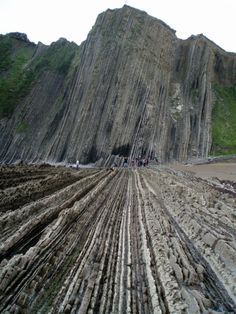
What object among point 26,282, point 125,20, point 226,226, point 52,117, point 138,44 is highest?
point 125,20

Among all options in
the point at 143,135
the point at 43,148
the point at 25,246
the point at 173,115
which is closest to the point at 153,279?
the point at 25,246

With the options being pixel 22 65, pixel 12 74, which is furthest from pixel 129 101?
pixel 22 65

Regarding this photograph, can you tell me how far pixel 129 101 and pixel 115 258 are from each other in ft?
154

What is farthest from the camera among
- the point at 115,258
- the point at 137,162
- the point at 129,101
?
the point at 129,101

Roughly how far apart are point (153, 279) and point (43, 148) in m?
55.6

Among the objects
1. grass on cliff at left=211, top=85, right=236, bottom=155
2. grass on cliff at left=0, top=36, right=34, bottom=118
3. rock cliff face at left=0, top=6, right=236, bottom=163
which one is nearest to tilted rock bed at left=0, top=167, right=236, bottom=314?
rock cliff face at left=0, top=6, right=236, bottom=163

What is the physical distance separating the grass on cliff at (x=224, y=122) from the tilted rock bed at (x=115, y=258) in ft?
139

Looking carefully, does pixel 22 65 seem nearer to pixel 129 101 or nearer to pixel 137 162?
pixel 129 101

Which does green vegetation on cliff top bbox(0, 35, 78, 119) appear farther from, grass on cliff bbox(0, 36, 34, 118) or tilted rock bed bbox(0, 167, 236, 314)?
tilted rock bed bbox(0, 167, 236, 314)

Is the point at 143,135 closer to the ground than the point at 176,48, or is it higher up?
closer to the ground

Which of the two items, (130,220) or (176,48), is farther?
(176,48)

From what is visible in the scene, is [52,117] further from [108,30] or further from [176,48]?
[176,48]

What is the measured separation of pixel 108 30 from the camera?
2398 inches

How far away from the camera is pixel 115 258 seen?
6473mm
